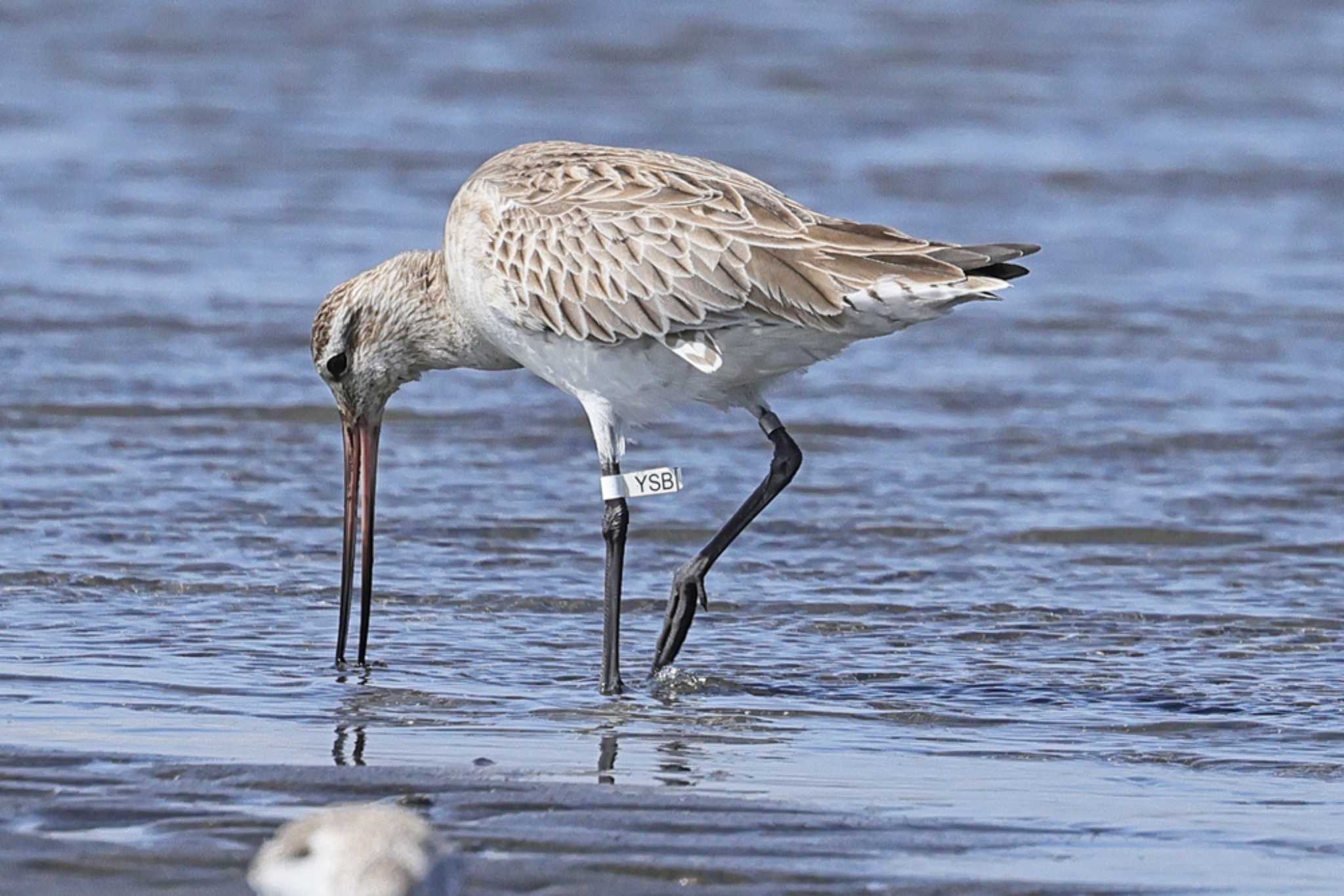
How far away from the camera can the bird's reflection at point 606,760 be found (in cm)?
553

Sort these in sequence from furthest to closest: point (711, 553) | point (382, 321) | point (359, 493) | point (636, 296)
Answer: point (359, 493)
point (382, 321)
point (711, 553)
point (636, 296)

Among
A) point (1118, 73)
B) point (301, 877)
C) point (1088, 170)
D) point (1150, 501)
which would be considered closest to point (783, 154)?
point (1088, 170)

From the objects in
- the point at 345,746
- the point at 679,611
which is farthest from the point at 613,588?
the point at 345,746

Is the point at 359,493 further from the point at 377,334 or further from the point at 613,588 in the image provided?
the point at 613,588

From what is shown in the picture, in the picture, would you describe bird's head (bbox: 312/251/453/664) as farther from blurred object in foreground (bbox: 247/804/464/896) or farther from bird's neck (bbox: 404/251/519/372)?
blurred object in foreground (bbox: 247/804/464/896)

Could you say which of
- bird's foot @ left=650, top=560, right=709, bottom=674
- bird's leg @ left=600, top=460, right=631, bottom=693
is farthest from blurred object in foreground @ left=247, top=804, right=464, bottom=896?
bird's foot @ left=650, top=560, right=709, bottom=674

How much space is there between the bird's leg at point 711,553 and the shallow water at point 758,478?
0.36ft

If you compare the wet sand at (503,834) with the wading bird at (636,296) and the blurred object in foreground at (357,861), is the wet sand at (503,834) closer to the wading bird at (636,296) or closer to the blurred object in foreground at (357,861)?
the blurred object in foreground at (357,861)

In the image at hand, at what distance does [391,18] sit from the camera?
21.5 metres

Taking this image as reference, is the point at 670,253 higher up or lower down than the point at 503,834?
higher up

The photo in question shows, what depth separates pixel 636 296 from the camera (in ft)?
21.8

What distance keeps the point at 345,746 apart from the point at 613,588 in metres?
1.33

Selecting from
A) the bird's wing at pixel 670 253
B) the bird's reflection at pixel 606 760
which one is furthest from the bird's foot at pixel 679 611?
the bird's reflection at pixel 606 760

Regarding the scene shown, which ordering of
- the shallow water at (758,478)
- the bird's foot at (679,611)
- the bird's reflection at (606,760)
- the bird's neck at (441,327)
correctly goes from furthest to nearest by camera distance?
the bird's neck at (441,327), the bird's foot at (679,611), the shallow water at (758,478), the bird's reflection at (606,760)
